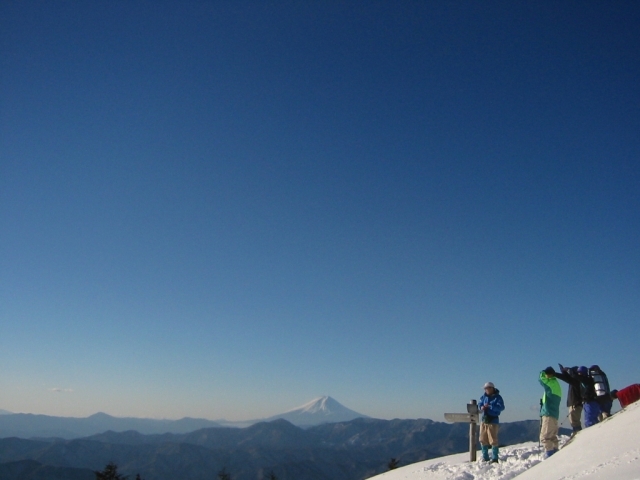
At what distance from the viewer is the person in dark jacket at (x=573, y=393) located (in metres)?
11.8

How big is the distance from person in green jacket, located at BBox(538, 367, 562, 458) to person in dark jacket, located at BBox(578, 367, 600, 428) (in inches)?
25.3

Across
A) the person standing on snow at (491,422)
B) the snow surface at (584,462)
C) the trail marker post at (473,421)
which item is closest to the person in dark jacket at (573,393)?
the snow surface at (584,462)

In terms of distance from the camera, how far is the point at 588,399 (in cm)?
1162

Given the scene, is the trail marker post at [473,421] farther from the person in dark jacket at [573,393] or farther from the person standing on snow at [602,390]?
the person standing on snow at [602,390]

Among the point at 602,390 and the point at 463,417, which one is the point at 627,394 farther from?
the point at 463,417

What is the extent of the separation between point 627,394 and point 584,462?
5194 millimetres

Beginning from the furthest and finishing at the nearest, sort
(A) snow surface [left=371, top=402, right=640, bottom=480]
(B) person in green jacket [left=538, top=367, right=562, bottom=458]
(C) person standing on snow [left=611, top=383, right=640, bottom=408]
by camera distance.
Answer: (C) person standing on snow [left=611, top=383, right=640, bottom=408]
(B) person in green jacket [left=538, top=367, right=562, bottom=458]
(A) snow surface [left=371, top=402, right=640, bottom=480]

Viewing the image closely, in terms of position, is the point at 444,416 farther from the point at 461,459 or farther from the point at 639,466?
the point at 639,466

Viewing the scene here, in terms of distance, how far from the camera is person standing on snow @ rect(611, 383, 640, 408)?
11.7 m

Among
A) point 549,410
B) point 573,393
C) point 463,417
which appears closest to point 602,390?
point 573,393

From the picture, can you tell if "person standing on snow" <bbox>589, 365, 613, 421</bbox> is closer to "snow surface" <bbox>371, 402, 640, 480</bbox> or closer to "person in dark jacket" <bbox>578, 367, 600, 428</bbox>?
"person in dark jacket" <bbox>578, 367, 600, 428</bbox>

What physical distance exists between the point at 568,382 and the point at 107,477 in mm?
53730

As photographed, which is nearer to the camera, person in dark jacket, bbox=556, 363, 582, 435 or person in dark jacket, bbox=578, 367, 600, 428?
person in dark jacket, bbox=578, 367, 600, 428

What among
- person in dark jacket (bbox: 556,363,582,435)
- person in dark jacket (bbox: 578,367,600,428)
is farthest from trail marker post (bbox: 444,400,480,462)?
person in dark jacket (bbox: 578,367,600,428)
